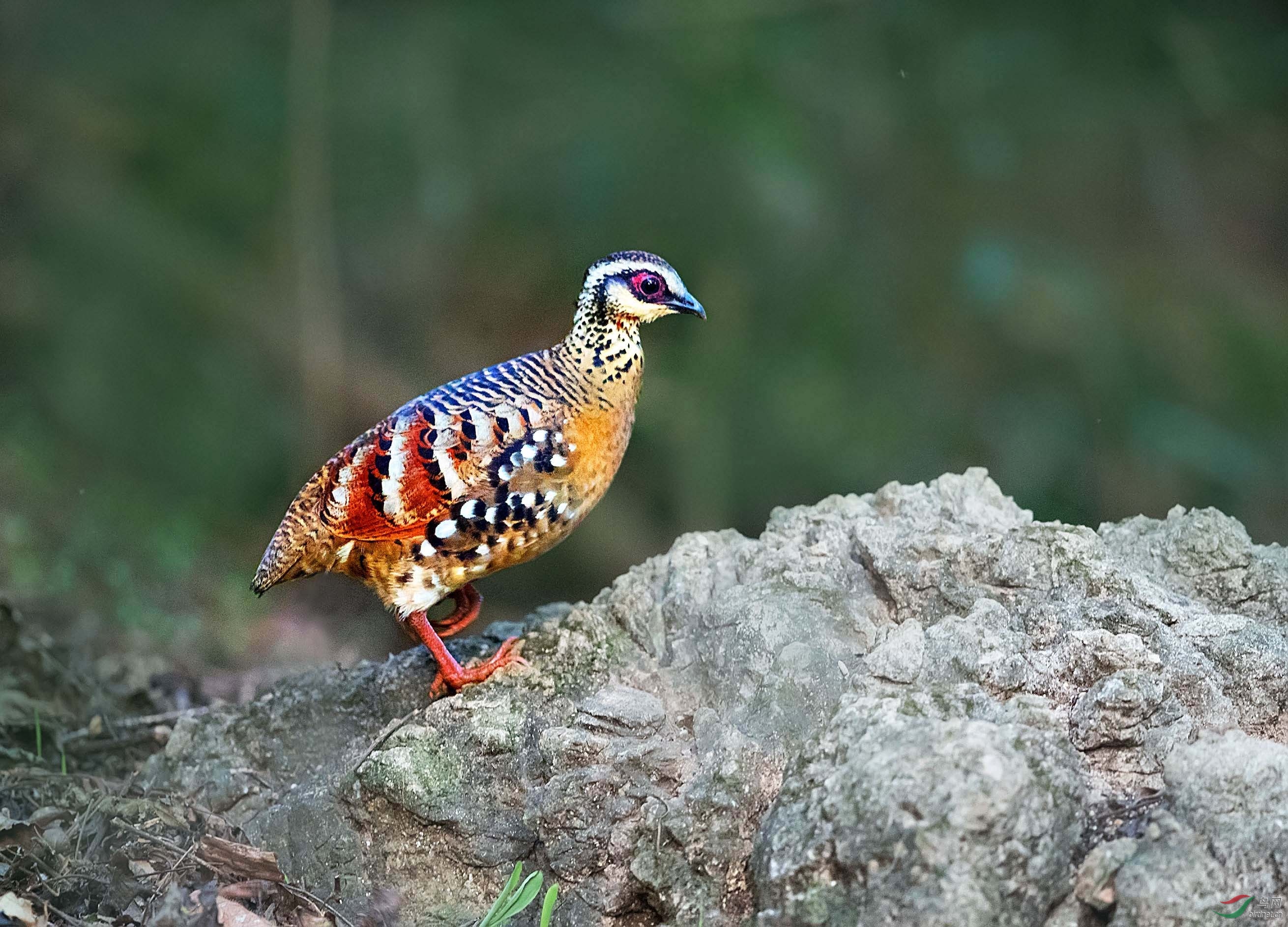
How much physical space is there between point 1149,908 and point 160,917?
2.31 meters

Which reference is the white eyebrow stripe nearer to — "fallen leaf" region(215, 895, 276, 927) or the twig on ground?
the twig on ground

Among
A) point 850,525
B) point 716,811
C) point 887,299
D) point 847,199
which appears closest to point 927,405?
point 887,299

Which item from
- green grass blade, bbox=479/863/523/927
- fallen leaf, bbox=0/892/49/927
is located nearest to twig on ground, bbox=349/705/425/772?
green grass blade, bbox=479/863/523/927

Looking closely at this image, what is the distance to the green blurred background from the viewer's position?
22.2 feet

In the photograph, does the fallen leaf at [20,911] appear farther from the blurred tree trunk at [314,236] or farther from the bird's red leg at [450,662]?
the blurred tree trunk at [314,236]

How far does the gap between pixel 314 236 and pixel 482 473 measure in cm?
372

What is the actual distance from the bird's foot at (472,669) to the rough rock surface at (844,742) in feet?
0.15

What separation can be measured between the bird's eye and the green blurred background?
9.37 feet

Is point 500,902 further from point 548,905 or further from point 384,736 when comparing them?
point 384,736

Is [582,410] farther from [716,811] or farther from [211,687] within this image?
[211,687]

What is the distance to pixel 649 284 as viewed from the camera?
391 centimetres

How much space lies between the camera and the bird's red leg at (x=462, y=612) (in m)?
4.27
